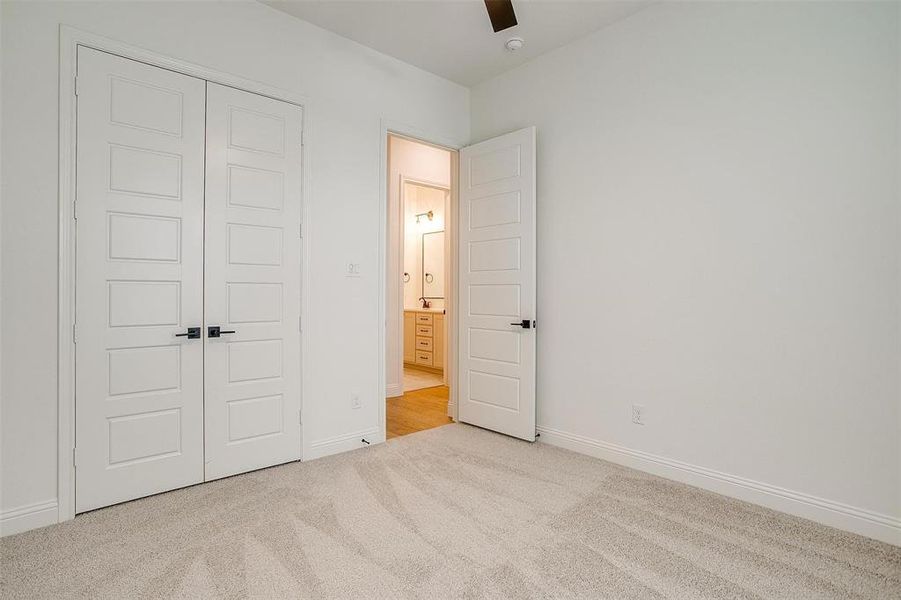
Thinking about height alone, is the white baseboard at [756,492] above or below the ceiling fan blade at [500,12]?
below

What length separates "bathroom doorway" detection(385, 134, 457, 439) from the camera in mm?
4488

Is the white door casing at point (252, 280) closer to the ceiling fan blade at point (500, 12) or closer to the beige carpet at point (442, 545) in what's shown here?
the beige carpet at point (442, 545)

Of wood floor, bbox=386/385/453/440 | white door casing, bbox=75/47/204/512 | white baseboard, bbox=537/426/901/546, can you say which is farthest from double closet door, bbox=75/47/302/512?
white baseboard, bbox=537/426/901/546

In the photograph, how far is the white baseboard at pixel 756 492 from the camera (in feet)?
7.06

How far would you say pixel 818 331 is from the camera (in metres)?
2.32

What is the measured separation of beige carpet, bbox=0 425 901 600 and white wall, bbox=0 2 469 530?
57cm

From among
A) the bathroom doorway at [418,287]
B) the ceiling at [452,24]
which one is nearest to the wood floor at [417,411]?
the bathroom doorway at [418,287]

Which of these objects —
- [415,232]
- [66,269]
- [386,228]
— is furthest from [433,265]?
[66,269]

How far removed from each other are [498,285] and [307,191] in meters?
1.66

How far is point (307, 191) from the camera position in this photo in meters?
3.13

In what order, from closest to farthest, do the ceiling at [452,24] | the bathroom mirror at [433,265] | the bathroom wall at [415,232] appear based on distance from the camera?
the ceiling at [452,24] → the bathroom mirror at [433,265] → the bathroom wall at [415,232]

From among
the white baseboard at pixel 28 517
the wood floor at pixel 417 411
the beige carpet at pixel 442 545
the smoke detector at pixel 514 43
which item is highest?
the smoke detector at pixel 514 43

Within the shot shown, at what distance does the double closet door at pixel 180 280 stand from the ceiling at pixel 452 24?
71 cm

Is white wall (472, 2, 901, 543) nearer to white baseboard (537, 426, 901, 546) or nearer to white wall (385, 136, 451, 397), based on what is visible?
white baseboard (537, 426, 901, 546)
